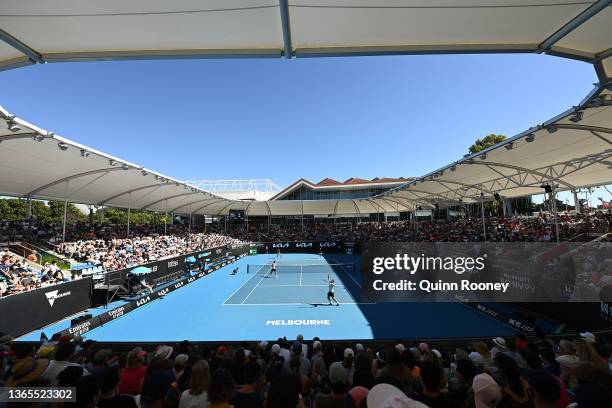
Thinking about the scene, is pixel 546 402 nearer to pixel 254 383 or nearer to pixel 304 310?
pixel 254 383

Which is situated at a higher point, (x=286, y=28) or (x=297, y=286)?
(x=286, y=28)

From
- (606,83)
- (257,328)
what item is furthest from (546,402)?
(257,328)

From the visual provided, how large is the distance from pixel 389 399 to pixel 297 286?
1939 centimetres

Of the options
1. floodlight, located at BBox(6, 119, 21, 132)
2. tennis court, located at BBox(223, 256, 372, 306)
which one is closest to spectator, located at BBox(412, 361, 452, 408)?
tennis court, located at BBox(223, 256, 372, 306)

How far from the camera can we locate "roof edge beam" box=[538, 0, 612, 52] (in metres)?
2.85

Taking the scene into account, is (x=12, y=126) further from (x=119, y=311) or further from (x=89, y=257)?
(x=89, y=257)

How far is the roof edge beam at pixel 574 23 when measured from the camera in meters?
2.85

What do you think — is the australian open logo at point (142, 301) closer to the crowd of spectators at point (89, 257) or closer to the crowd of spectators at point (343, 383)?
the crowd of spectators at point (89, 257)

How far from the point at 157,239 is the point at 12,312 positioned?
2153 centimetres

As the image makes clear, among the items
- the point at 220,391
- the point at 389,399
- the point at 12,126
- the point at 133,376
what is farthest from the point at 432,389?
the point at 12,126

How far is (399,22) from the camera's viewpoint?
10.9ft

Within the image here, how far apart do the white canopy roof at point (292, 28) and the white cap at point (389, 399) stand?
359 centimetres

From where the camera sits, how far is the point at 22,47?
3.41 m

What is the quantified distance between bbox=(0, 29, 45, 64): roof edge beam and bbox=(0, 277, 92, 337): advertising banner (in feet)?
37.0
